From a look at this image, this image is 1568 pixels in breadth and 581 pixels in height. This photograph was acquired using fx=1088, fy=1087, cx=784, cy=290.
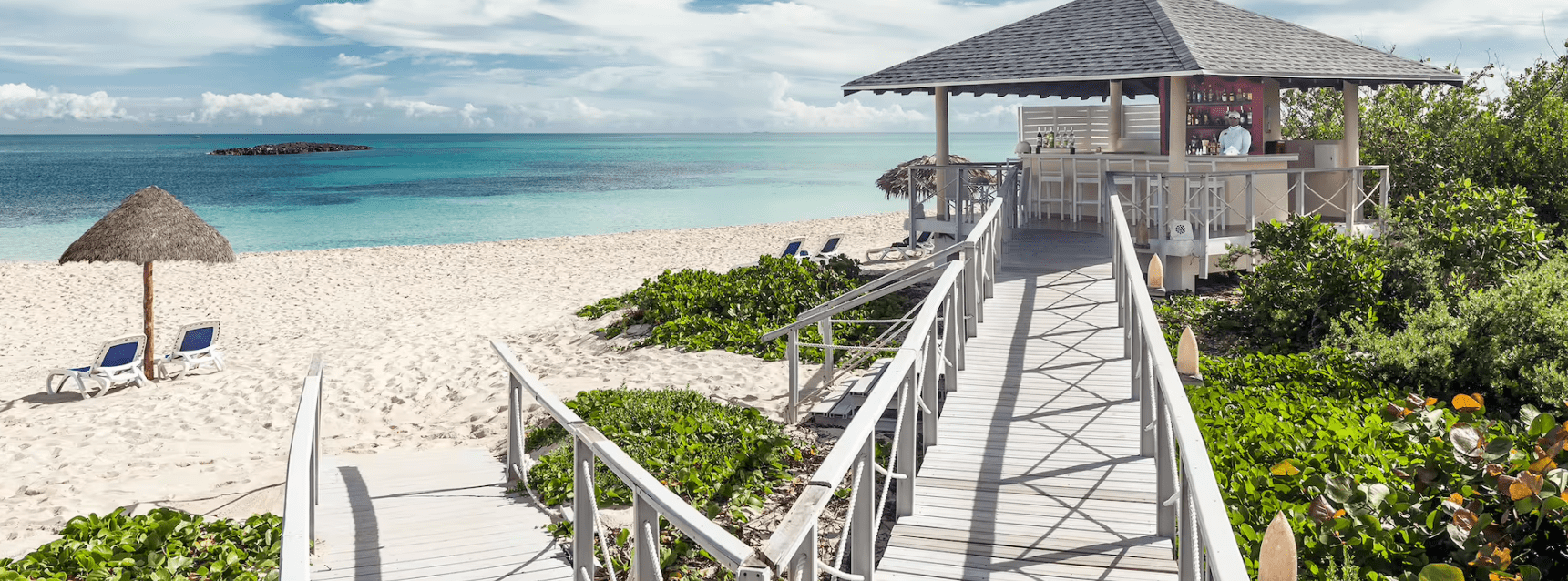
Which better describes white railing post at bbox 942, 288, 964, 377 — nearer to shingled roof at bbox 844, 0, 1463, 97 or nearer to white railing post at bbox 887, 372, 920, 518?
white railing post at bbox 887, 372, 920, 518

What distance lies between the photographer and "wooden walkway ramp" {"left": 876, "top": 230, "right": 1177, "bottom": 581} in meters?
4.97

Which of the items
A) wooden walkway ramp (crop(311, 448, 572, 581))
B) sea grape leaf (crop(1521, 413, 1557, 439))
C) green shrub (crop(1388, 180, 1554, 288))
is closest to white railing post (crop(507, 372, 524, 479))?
wooden walkway ramp (crop(311, 448, 572, 581))

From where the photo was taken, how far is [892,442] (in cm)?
623

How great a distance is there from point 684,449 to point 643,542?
4.26 m

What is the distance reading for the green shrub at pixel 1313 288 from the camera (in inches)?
417

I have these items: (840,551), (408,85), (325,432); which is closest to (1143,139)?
(325,432)

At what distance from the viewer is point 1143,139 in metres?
18.2

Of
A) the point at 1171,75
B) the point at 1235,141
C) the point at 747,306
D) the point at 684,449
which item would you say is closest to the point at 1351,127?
the point at 1235,141

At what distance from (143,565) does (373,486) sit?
4.57ft

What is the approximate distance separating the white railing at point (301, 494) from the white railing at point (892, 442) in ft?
4.73

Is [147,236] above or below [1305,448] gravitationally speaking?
above

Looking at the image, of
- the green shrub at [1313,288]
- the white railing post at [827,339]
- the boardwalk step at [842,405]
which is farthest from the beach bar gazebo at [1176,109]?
the boardwalk step at [842,405]

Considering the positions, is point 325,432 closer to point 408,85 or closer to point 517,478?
point 517,478

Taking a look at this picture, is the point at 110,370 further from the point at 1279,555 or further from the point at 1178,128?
the point at 1279,555
